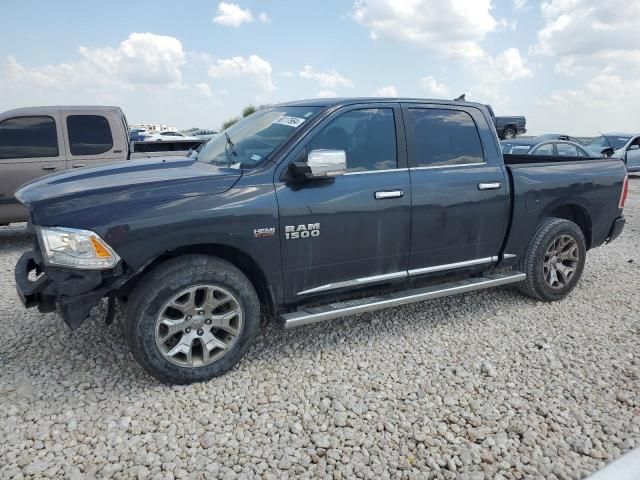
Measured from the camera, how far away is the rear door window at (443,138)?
3811 millimetres

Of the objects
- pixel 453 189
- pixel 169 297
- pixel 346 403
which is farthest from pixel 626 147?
A: pixel 169 297

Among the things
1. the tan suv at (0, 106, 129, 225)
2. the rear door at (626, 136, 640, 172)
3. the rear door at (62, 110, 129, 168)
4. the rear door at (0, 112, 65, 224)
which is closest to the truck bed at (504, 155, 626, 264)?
the tan suv at (0, 106, 129, 225)

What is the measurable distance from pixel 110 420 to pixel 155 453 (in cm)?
45

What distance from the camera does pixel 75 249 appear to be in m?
2.74

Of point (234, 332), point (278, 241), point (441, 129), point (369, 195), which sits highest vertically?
point (441, 129)

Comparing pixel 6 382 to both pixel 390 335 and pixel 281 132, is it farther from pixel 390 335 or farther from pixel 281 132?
pixel 390 335

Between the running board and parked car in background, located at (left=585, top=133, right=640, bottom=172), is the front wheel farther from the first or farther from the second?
parked car in background, located at (left=585, top=133, right=640, bottom=172)

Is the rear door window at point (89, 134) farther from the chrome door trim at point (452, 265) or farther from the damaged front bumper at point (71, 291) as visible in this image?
the chrome door trim at point (452, 265)

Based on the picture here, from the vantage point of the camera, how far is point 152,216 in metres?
2.86

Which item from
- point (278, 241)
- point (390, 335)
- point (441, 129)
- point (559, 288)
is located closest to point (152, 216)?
point (278, 241)

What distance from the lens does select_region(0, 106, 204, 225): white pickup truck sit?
6574 millimetres

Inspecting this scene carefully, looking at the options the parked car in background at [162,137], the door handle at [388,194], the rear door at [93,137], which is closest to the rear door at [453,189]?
the door handle at [388,194]

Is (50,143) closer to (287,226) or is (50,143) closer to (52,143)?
(52,143)

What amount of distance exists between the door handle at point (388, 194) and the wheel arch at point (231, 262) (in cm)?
104
